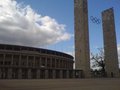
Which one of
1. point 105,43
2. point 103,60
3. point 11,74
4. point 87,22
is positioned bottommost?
point 11,74

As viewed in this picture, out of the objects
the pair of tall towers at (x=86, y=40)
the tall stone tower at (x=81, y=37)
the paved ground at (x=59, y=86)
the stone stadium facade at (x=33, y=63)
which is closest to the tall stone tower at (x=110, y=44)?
the pair of tall towers at (x=86, y=40)

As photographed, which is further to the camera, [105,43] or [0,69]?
[105,43]

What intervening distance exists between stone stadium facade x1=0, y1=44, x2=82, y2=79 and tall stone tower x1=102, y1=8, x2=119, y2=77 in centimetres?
1227

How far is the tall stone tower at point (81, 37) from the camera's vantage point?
54281 mm

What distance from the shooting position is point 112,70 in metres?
61.1

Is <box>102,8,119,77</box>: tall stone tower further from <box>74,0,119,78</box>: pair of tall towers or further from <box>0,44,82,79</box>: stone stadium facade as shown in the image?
<box>0,44,82,79</box>: stone stadium facade

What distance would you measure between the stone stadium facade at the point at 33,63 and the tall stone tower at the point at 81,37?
215 centimetres

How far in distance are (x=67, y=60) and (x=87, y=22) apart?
103 feet

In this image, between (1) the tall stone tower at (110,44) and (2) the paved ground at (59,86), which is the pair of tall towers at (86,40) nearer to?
(1) the tall stone tower at (110,44)

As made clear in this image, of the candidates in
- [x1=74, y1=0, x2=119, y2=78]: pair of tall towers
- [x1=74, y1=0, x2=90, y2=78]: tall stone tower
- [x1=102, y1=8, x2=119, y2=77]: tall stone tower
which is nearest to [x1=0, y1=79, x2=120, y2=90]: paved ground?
[x1=74, y1=0, x2=90, y2=78]: tall stone tower

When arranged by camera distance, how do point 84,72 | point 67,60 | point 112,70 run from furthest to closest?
1. point 67,60
2. point 112,70
3. point 84,72

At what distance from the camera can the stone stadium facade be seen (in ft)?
172

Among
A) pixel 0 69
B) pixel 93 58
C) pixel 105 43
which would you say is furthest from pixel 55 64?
pixel 0 69

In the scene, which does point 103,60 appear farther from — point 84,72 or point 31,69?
point 31,69
